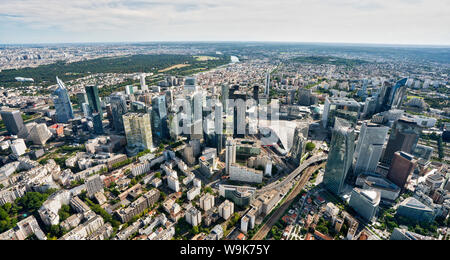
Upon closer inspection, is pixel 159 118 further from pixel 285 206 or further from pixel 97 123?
pixel 285 206

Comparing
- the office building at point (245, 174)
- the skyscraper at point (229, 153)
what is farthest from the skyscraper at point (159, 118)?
the office building at point (245, 174)

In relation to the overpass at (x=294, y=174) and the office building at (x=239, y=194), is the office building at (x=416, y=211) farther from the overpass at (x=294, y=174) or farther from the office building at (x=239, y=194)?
the office building at (x=239, y=194)

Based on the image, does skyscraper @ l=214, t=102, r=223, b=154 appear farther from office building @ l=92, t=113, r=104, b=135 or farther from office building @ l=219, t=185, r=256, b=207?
office building @ l=92, t=113, r=104, b=135

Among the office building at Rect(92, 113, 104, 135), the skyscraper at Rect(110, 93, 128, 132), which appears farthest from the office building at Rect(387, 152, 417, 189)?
the office building at Rect(92, 113, 104, 135)

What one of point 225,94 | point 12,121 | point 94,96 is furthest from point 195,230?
point 12,121

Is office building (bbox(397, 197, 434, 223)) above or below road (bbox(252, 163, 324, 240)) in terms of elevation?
above
